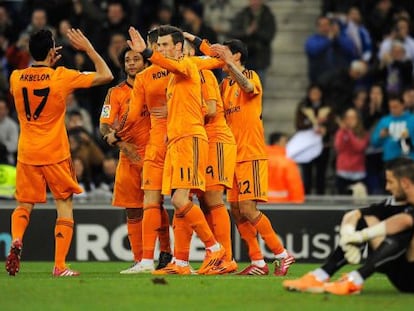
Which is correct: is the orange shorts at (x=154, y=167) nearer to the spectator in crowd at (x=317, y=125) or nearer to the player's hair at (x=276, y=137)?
the player's hair at (x=276, y=137)

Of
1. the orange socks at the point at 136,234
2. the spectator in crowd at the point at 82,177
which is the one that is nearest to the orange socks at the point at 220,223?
the orange socks at the point at 136,234

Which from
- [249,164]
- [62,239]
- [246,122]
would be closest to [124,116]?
[246,122]

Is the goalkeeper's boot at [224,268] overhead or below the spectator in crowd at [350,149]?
below

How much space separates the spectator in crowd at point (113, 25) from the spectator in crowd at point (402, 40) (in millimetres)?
3844

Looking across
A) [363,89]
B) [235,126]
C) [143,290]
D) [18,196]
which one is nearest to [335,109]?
[363,89]

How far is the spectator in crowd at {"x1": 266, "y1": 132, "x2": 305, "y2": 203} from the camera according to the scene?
1909 cm

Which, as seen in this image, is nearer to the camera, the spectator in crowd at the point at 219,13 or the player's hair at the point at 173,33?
the player's hair at the point at 173,33

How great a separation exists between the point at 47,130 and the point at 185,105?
1318mm

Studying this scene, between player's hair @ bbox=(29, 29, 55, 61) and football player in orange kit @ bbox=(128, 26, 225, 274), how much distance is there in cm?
103

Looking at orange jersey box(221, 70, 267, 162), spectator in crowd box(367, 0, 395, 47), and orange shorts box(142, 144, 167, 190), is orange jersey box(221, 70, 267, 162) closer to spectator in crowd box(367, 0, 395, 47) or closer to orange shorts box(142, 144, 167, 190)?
orange shorts box(142, 144, 167, 190)

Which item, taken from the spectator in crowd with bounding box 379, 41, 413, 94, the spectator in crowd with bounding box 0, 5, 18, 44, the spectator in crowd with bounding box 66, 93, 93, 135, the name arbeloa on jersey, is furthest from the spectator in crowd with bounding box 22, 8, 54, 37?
the name arbeloa on jersey

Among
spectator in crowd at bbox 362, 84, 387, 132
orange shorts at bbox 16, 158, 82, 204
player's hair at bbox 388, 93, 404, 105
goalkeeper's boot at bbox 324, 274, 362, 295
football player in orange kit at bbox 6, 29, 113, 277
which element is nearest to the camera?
goalkeeper's boot at bbox 324, 274, 362, 295

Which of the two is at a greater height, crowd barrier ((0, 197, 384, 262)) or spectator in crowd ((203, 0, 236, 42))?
spectator in crowd ((203, 0, 236, 42))

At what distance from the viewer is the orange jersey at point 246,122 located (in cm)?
1420
